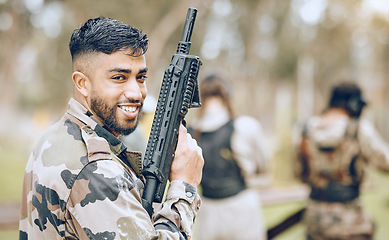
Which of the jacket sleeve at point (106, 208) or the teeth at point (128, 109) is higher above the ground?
the teeth at point (128, 109)

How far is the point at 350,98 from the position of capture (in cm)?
367

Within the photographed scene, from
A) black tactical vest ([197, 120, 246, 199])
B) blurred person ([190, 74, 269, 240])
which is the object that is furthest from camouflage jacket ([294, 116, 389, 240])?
black tactical vest ([197, 120, 246, 199])

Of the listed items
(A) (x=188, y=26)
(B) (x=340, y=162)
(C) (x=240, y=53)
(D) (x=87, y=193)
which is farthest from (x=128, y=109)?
(C) (x=240, y=53)

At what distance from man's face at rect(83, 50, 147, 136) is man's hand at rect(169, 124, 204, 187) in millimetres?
232

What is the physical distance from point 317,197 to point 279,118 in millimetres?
8340

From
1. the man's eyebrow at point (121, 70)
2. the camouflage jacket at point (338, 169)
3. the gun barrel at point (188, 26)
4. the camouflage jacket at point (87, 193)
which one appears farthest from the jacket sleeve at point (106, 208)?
the camouflage jacket at point (338, 169)

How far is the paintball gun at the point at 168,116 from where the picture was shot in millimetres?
1669

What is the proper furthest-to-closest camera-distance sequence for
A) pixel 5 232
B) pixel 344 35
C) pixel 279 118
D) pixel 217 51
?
pixel 344 35, pixel 217 51, pixel 279 118, pixel 5 232

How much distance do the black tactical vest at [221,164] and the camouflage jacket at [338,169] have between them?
672 mm

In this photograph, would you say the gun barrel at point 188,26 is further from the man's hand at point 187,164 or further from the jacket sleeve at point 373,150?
the jacket sleeve at point 373,150

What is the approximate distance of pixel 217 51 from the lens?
24844mm

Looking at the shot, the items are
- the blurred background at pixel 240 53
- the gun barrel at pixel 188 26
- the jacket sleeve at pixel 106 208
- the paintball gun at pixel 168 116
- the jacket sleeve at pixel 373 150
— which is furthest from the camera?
the blurred background at pixel 240 53

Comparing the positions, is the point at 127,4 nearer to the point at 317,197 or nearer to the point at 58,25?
the point at 58,25

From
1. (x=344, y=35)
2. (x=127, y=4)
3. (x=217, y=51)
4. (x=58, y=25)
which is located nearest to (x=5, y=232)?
(x=127, y=4)
